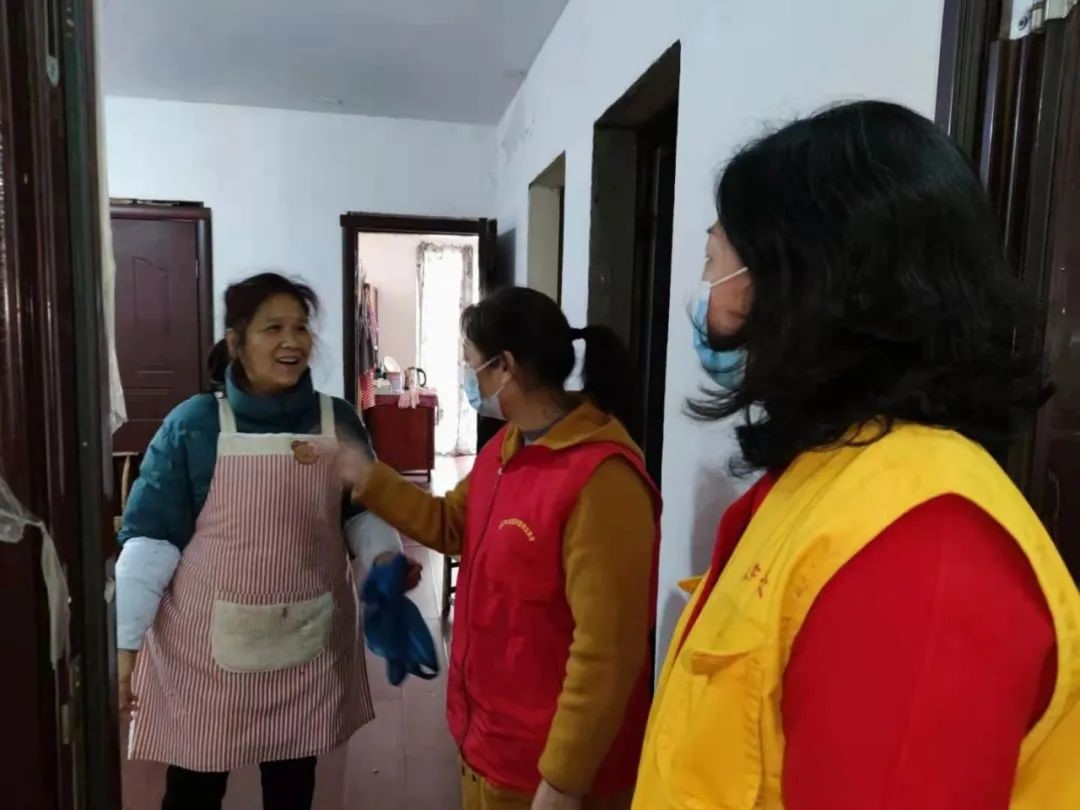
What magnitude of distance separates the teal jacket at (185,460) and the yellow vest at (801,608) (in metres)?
1.02

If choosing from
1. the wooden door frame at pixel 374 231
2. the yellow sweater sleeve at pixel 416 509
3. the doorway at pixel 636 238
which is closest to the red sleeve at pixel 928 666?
the yellow sweater sleeve at pixel 416 509

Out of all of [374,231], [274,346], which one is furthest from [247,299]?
[374,231]

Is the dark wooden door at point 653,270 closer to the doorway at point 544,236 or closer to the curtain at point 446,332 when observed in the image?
the doorway at point 544,236

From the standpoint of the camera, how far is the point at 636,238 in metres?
2.15

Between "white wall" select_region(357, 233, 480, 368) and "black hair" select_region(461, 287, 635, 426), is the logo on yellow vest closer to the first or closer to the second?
"black hair" select_region(461, 287, 635, 426)

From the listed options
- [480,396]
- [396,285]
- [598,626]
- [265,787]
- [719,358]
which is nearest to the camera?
[719,358]

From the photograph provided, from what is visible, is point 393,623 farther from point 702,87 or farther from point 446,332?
point 446,332

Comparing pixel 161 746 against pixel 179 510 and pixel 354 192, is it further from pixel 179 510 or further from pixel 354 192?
pixel 354 192

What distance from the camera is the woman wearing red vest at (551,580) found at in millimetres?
1079

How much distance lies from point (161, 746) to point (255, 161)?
312 centimetres

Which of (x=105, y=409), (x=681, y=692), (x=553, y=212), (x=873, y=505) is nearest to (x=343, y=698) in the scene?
(x=105, y=409)

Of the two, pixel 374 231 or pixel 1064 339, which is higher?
pixel 374 231

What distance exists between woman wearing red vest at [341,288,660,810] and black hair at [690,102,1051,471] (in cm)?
55

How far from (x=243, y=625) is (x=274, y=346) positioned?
489 millimetres
